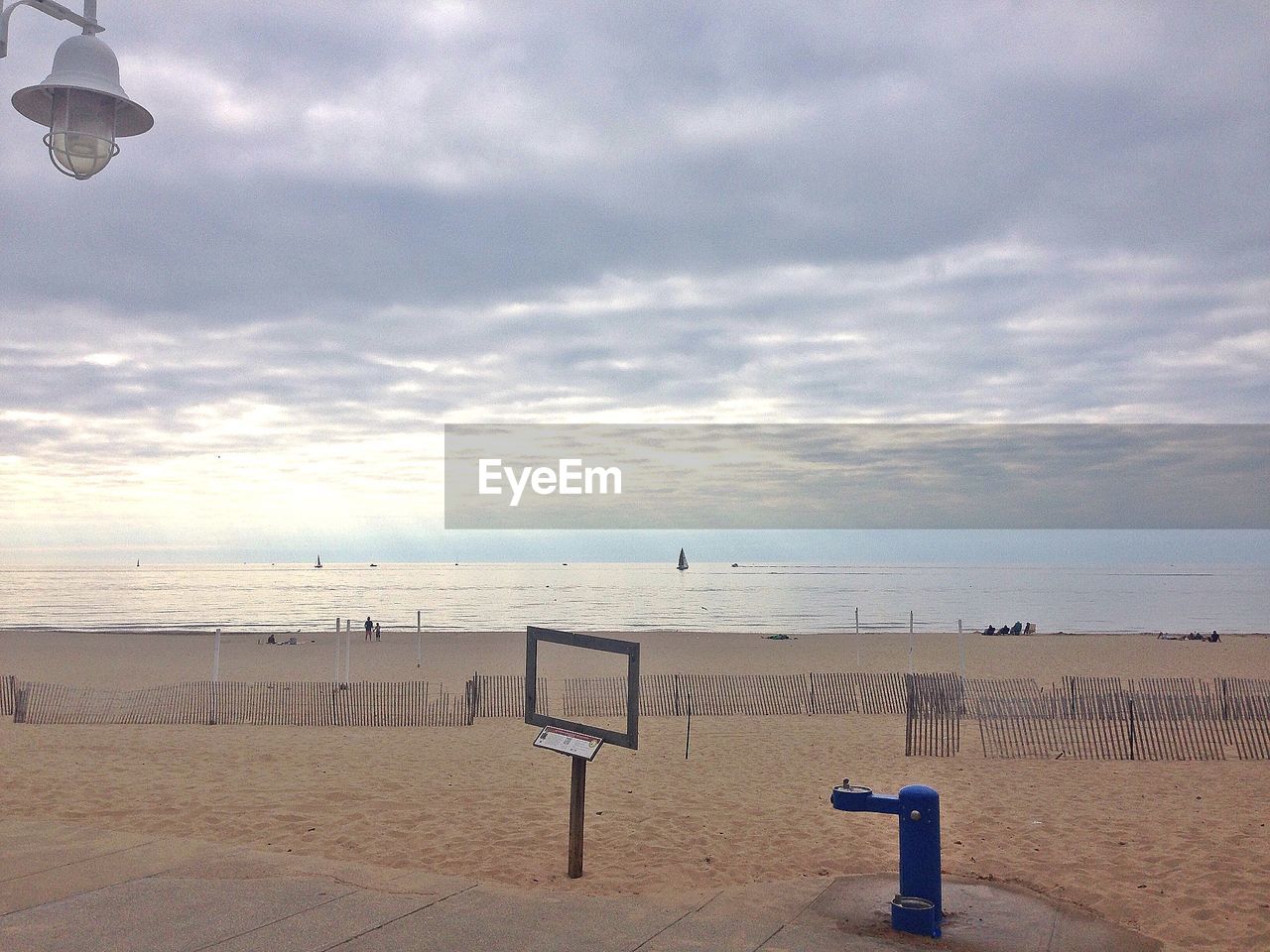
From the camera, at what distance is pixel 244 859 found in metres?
6.70

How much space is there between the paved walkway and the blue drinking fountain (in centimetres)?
18

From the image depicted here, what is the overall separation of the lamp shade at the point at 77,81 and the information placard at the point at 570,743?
15.1 ft

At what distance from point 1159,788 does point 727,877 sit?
20.1ft

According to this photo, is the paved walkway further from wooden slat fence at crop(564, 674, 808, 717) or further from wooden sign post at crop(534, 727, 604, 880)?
wooden slat fence at crop(564, 674, 808, 717)

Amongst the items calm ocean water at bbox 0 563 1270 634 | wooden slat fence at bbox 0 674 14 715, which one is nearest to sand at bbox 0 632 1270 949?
wooden slat fence at bbox 0 674 14 715

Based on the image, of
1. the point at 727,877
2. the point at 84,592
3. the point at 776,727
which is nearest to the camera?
the point at 727,877

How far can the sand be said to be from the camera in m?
7.14

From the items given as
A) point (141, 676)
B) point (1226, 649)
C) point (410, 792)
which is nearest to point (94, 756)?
point (410, 792)

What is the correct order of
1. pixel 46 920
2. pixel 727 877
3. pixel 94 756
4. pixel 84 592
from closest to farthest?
pixel 46 920 < pixel 727 877 < pixel 94 756 < pixel 84 592

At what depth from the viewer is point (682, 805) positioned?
971 centimetres

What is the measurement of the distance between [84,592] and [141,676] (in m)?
76.1

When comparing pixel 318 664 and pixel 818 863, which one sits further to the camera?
pixel 318 664

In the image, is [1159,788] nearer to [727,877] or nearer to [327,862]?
[727,877]

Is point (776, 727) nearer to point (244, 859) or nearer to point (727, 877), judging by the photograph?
point (727, 877)
